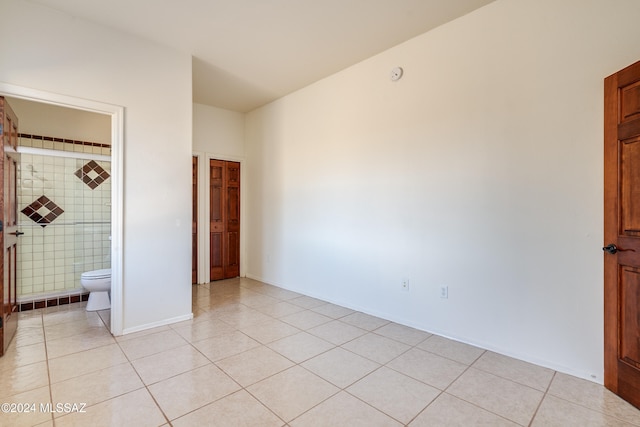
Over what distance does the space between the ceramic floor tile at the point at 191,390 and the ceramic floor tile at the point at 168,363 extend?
0.08 meters

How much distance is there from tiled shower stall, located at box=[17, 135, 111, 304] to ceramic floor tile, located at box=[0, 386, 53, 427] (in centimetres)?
222

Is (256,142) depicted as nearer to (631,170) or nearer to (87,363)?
(87,363)

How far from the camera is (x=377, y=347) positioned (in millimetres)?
2578

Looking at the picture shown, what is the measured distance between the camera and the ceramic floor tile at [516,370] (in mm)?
2047

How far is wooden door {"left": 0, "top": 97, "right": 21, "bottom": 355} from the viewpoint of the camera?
2396 millimetres

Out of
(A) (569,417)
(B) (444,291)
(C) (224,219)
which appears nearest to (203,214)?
(C) (224,219)

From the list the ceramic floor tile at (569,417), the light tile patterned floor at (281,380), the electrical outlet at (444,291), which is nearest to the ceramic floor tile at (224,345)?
the light tile patterned floor at (281,380)

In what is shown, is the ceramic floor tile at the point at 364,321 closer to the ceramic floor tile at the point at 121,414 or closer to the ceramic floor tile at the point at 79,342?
the ceramic floor tile at the point at 121,414

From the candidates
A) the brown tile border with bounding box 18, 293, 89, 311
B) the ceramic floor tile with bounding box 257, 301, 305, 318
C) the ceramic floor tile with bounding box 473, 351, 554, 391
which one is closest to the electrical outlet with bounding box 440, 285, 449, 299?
the ceramic floor tile with bounding box 473, 351, 554, 391

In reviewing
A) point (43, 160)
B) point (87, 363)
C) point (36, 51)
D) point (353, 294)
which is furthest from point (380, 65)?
Answer: point (43, 160)

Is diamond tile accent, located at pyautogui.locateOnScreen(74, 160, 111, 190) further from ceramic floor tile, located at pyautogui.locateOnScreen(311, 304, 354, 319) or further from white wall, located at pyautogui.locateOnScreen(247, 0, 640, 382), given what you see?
ceramic floor tile, located at pyautogui.locateOnScreen(311, 304, 354, 319)

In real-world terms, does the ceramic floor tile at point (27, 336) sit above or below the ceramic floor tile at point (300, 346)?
above

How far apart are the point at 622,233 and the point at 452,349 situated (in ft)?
4.70

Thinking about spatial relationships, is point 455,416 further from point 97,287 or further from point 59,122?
point 59,122
